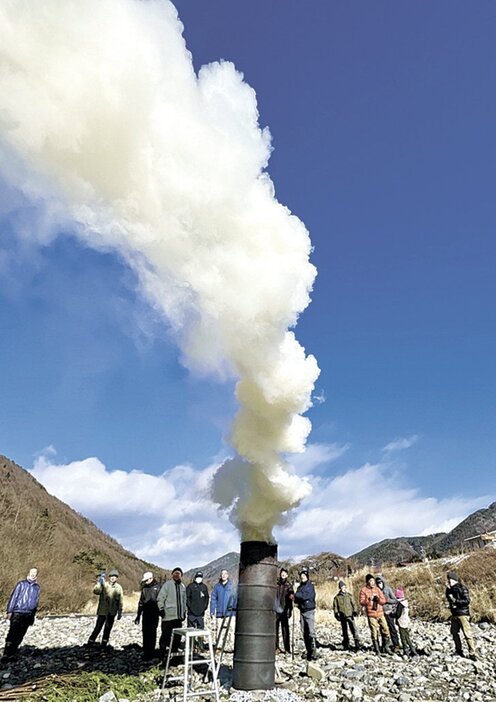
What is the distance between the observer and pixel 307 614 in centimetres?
1453

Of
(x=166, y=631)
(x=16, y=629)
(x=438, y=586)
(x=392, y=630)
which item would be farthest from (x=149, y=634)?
(x=438, y=586)

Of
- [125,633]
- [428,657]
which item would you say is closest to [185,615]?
[428,657]

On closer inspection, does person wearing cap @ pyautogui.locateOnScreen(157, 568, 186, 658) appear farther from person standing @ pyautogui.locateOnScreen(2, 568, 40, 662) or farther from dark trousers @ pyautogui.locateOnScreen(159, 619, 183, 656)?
person standing @ pyautogui.locateOnScreen(2, 568, 40, 662)

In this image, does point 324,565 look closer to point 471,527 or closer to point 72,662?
point 72,662

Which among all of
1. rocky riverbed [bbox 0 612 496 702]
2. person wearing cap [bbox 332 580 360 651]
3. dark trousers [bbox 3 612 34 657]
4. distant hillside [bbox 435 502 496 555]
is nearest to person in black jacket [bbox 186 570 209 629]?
rocky riverbed [bbox 0 612 496 702]

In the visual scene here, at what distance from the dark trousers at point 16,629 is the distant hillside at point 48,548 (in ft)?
61.8

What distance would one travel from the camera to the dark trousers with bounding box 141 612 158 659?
13602 millimetres

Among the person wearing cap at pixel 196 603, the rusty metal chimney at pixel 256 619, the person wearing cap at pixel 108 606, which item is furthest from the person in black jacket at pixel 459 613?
the person wearing cap at pixel 108 606

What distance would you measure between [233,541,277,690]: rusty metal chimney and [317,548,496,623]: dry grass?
15.2m

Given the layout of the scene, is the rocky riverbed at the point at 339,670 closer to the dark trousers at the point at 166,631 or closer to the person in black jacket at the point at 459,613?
the person in black jacket at the point at 459,613

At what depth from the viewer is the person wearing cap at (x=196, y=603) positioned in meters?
13.5

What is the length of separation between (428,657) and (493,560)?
21.4 m

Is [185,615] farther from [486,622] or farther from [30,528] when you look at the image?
[30,528]

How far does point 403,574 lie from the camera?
3603cm
